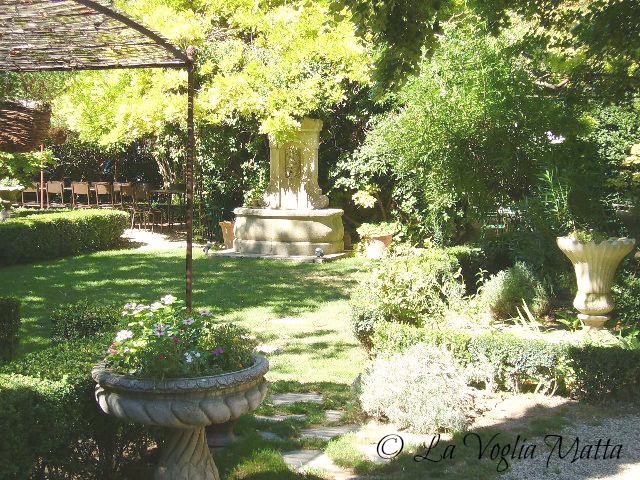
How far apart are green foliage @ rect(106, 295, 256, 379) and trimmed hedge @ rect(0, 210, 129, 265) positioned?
9.63 m

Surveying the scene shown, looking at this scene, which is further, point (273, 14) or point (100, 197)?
point (100, 197)

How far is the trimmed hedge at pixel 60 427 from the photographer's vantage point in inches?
131

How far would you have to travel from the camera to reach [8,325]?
21.3ft

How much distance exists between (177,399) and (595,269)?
525cm

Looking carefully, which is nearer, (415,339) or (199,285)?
(415,339)

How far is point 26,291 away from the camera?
34.1 feet

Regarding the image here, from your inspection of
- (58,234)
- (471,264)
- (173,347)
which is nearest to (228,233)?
(58,234)

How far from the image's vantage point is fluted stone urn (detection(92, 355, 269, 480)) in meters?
3.49

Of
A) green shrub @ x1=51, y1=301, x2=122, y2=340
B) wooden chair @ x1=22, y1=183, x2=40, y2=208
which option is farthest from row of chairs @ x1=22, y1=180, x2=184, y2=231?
green shrub @ x1=51, y1=301, x2=122, y2=340

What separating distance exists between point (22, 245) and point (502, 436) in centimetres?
1052

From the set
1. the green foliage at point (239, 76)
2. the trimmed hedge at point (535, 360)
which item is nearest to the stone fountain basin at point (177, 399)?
the trimmed hedge at point (535, 360)

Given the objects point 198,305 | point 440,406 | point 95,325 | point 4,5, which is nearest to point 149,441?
point 95,325

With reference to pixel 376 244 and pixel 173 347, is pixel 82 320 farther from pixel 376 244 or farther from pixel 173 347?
pixel 376 244

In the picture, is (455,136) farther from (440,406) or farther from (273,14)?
(440,406)
